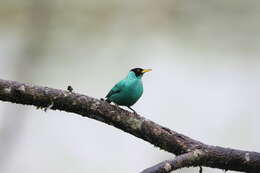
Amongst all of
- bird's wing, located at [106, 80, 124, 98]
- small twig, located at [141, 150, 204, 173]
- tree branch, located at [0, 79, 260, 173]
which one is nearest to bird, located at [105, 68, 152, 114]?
bird's wing, located at [106, 80, 124, 98]

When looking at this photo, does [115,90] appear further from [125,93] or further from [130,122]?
[130,122]

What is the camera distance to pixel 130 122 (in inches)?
151

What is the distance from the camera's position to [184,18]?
9.06 m

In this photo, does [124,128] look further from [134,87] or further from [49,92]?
[134,87]

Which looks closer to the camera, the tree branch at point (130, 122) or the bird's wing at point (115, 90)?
the tree branch at point (130, 122)

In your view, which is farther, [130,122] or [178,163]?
[130,122]

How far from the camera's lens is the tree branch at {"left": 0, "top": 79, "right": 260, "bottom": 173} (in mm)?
3709

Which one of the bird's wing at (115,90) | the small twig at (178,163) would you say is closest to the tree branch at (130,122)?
the small twig at (178,163)

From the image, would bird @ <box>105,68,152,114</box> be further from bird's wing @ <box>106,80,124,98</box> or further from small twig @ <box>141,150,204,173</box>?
small twig @ <box>141,150,204,173</box>

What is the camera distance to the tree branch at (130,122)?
371cm

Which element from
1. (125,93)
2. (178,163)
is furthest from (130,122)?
(125,93)

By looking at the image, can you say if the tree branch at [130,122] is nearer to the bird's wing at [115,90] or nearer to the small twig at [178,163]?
the small twig at [178,163]

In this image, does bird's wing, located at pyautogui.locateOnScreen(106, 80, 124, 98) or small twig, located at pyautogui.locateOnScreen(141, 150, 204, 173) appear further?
bird's wing, located at pyautogui.locateOnScreen(106, 80, 124, 98)

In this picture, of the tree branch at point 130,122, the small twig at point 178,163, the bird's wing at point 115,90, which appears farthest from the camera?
the bird's wing at point 115,90
